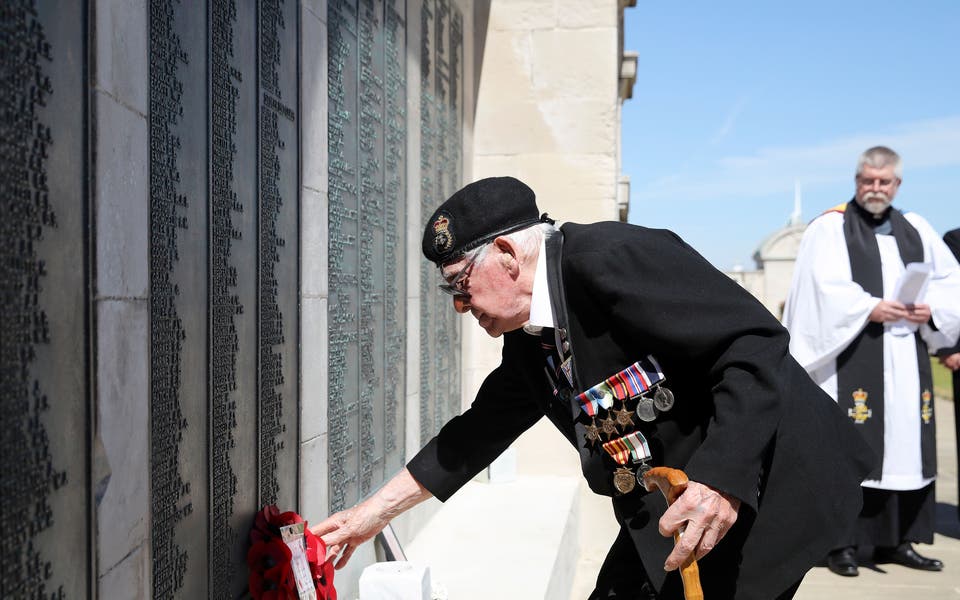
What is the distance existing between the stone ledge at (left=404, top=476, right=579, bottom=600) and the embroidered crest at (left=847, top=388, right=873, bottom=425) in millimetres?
1951

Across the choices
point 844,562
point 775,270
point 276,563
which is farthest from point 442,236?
point 775,270

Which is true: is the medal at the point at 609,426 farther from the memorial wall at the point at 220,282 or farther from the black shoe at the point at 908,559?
the black shoe at the point at 908,559

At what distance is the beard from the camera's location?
6320 millimetres

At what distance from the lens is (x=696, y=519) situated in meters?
2.06

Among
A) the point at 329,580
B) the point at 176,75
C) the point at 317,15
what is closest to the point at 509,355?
the point at 329,580

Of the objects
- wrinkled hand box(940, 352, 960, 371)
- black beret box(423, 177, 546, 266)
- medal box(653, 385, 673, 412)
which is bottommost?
wrinkled hand box(940, 352, 960, 371)

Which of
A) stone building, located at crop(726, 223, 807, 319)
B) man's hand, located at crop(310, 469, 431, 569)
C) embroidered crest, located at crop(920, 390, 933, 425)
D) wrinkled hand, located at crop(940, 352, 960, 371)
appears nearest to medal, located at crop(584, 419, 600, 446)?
man's hand, located at crop(310, 469, 431, 569)

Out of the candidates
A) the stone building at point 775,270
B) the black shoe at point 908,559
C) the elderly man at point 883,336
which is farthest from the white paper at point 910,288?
the stone building at point 775,270

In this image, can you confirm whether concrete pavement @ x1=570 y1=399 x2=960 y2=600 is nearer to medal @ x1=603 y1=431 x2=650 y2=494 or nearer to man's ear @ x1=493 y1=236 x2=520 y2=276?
medal @ x1=603 y1=431 x2=650 y2=494

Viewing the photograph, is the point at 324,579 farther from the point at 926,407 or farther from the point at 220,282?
the point at 926,407

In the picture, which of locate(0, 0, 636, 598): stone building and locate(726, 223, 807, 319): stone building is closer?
locate(0, 0, 636, 598): stone building

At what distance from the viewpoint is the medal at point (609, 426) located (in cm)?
234

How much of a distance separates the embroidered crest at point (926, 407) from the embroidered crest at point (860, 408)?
0.35 metres

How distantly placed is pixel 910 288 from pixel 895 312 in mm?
179
